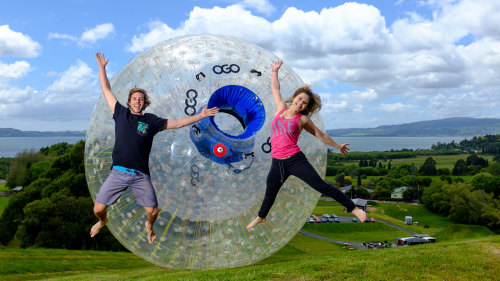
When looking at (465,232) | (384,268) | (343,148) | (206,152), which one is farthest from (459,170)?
(206,152)

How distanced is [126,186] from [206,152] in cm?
105

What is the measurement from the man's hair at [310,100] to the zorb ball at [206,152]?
31 cm

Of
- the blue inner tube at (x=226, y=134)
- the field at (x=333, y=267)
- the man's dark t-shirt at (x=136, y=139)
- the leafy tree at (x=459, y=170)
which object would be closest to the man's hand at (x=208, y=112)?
the blue inner tube at (x=226, y=134)

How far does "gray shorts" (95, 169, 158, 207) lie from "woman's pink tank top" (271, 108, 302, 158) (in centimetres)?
158

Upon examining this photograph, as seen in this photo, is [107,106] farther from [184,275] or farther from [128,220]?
[184,275]

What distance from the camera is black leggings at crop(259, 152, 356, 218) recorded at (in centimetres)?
523

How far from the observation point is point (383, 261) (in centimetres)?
885

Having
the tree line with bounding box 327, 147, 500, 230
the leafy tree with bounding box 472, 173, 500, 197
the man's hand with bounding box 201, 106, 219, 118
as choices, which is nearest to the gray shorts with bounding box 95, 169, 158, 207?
the man's hand with bounding box 201, 106, 219, 118

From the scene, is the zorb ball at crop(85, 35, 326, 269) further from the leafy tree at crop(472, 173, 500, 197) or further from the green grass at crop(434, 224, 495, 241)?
the leafy tree at crop(472, 173, 500, 197)

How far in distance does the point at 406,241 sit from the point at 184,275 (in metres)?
33.6

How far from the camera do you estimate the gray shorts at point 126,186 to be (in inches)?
205

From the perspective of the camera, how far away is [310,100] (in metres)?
5.34

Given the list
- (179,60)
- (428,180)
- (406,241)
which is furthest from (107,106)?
(428,180)

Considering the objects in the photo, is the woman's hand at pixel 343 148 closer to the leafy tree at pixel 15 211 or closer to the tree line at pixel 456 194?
the leafy tree at pixel 15 211
